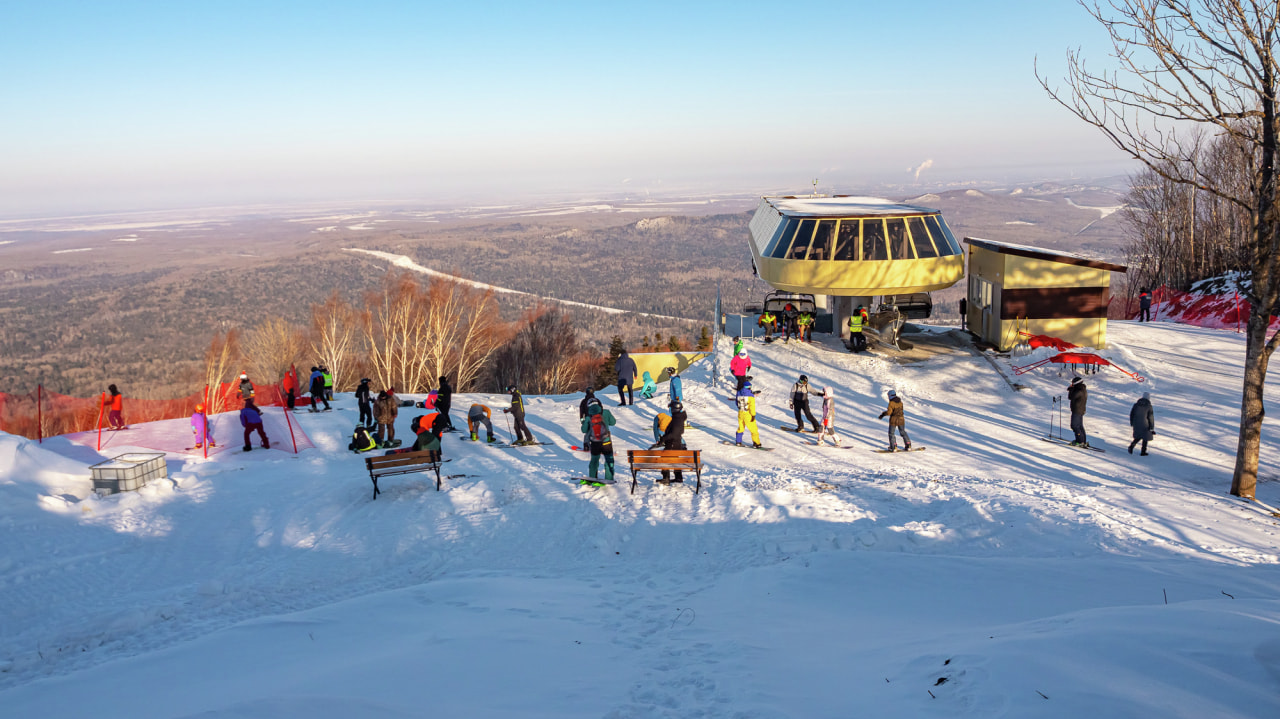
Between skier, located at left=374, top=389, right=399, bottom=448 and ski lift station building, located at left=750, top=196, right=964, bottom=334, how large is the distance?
42.9 feet

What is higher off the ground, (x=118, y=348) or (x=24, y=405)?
(x=24, y=405)

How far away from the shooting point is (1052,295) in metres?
21.3

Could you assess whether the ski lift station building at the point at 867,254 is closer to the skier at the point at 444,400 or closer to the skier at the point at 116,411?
the skier at the point at 444,400

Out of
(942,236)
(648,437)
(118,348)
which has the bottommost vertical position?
(118,348)

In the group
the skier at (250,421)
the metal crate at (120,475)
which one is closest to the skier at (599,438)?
the skier at (250,421)

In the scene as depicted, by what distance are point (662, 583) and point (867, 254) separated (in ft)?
52.3

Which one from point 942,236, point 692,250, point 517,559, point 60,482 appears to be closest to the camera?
point 517,559

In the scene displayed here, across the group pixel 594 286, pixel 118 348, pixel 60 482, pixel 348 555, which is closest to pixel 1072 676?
pixel 348 555

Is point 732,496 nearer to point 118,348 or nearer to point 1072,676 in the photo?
point 1072,676

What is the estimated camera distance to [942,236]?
2253 centimetres

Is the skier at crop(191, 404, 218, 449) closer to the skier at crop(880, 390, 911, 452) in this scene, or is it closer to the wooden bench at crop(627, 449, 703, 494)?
the wooden bench at crop(627, 449, 703, 494)

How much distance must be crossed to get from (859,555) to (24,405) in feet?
76.6

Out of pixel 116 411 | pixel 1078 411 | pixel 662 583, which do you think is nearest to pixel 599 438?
pixel 662 583

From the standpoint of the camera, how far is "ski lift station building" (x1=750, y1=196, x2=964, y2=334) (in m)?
21.9
